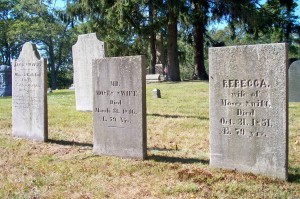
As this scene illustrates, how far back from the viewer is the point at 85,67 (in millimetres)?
10180

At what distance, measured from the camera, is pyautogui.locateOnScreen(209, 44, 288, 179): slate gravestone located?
13.6 feet

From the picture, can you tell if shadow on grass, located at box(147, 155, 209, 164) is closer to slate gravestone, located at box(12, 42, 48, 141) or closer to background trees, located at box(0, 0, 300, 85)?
slate gravestone, located at box(12, 42, 48, 141)

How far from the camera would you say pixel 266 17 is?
20.3 meters

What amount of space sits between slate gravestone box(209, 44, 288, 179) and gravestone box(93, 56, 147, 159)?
3.63 ft

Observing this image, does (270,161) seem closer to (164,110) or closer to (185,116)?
(185,116)

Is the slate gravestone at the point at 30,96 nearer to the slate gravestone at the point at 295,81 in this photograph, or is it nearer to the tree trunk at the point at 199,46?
the slate gravestone at the point at 295,81

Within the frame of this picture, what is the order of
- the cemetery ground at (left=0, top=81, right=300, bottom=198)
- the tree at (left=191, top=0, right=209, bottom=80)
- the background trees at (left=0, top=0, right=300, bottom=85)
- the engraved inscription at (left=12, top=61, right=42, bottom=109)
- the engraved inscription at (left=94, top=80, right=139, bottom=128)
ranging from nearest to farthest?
the cemetery ground at (left=0, top=81, right=300, bottom=198) < the engraved inscription at (left=94, top=80, right=139, bottom=128) < the engraved inscription at (left=12, top=61, right=42, bottom=109) < the background trees at (left=0, top=0, right=300, bottom=85) < the tree at (left=191, top=0, right=209, bottom=80)

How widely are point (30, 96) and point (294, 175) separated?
4793 millimetres

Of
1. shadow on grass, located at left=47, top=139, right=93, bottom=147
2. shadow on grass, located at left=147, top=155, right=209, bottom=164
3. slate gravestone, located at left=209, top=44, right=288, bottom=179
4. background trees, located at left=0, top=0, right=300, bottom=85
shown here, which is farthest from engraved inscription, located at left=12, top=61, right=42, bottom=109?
background trees, located at left=0, top=0, right=300, bottom=85

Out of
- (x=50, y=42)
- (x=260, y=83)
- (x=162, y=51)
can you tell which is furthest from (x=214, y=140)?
(x=50, y=42)

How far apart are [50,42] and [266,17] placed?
3488 cm

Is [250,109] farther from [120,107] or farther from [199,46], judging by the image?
[199,46]

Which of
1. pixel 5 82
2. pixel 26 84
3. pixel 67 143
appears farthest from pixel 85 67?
Result: pixel 5 82

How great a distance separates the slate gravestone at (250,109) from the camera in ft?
13.6
